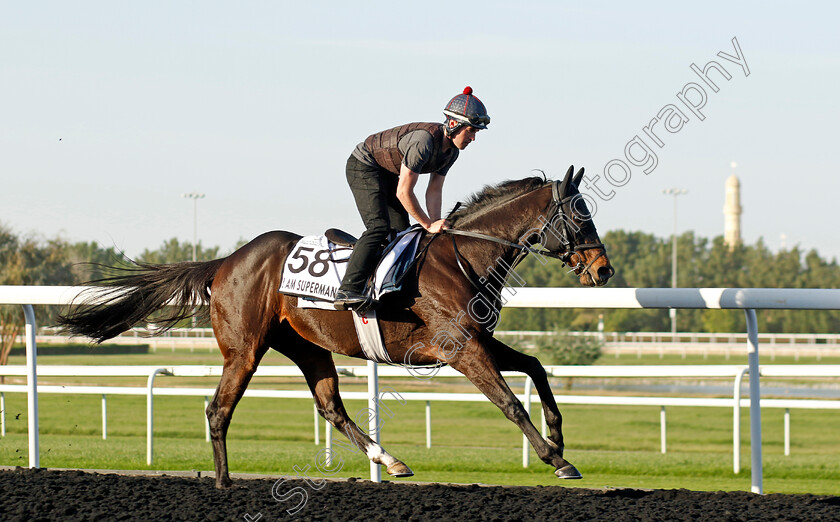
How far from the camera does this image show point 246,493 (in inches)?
167

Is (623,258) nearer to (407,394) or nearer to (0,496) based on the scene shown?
(407,394)

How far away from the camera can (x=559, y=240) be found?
432 centimetres

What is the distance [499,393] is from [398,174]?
49.2 inches

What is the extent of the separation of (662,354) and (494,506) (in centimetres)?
3191

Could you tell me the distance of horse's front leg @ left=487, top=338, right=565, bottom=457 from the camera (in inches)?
170

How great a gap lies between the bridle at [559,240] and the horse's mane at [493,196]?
18cm

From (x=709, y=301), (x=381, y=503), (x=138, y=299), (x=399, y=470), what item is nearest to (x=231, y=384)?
(x=138, y=299)

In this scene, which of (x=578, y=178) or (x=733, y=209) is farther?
(x=733, y=209)

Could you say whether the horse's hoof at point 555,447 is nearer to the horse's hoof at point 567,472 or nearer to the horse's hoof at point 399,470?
the horse's hoof at point 567,472

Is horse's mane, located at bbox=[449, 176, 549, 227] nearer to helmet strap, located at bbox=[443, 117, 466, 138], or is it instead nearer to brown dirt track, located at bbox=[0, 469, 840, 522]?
helmet strap, located at bbox=[443, 117, 466, 138]

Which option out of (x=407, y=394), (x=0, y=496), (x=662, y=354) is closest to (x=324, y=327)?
(x=0, y=496)

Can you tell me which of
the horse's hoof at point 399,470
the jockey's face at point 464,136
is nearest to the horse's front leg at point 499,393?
the horse's hoof at point 399,470

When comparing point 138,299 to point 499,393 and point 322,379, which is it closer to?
point 322,379

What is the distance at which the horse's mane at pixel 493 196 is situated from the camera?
4.59 m
